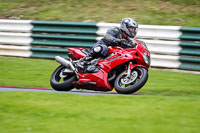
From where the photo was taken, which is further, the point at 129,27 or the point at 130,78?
the point at 129,27

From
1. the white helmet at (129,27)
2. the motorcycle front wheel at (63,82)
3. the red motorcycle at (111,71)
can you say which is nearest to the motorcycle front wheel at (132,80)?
the red motorcycle at (111,71)

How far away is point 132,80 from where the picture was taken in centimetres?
720

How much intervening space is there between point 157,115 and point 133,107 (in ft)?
1.73

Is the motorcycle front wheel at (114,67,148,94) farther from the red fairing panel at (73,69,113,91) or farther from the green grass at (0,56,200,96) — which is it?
the green grass at (0,56,200,96)

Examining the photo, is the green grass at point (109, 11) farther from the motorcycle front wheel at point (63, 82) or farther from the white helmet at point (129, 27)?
the motorcycle front wheel at point (63, 82)

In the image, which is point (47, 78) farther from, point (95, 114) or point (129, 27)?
point (95, 114)

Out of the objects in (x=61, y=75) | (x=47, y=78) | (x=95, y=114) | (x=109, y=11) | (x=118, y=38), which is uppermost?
(x=109, y=11)

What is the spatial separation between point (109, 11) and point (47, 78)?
14.4ft

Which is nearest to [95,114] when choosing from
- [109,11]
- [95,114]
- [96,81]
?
[95,114]

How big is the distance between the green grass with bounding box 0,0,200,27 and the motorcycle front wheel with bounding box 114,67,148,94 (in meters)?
4.78

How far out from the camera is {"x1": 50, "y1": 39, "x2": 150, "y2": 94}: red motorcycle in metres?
7.25

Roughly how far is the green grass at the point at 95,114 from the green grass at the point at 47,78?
186 cm

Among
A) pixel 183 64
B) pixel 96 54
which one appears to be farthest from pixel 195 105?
pixel 183 64

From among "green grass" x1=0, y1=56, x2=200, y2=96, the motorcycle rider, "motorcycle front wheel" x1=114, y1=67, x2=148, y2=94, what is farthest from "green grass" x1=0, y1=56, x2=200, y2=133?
"green grass" x1=0, y1=56, x2=200, y2=96
